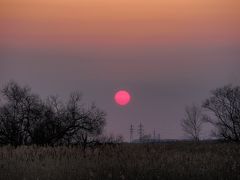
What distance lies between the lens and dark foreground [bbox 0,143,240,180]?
424 inches

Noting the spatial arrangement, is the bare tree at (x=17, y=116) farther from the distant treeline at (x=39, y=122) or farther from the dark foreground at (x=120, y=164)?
the dark foreground at (x=120, y=164)

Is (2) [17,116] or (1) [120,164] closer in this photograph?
(1) [120,164]

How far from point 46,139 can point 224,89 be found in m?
31.8

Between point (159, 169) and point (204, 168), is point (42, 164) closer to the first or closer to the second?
point (159, 169)

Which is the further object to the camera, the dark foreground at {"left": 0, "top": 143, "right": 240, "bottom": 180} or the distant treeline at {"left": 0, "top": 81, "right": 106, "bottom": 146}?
the distant treeline at {"left": 0, "top": 81, "right": 106, "bottom": 146}

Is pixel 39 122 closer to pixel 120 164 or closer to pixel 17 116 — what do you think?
pixel 17 116

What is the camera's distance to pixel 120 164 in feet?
38.4

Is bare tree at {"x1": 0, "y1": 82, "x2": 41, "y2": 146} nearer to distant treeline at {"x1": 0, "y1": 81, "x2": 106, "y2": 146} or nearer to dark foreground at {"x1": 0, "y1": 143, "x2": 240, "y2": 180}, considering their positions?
distant treeline at {"x1": 0, "y1": 81, "x2": 106, "y2": 146}

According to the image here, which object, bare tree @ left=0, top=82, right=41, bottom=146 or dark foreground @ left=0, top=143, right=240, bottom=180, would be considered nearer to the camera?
dark foreground @ left=0, top=143, right=240, bottom=180

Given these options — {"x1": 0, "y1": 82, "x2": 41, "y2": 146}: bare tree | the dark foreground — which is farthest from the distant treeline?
the dark foreground

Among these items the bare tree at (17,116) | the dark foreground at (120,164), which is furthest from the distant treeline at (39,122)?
the dark foreground at (120,164)

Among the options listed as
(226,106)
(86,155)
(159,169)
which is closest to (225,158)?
(159,169)

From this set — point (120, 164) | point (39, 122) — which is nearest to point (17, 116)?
point (39, 122)

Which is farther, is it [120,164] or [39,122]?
[39,122]
